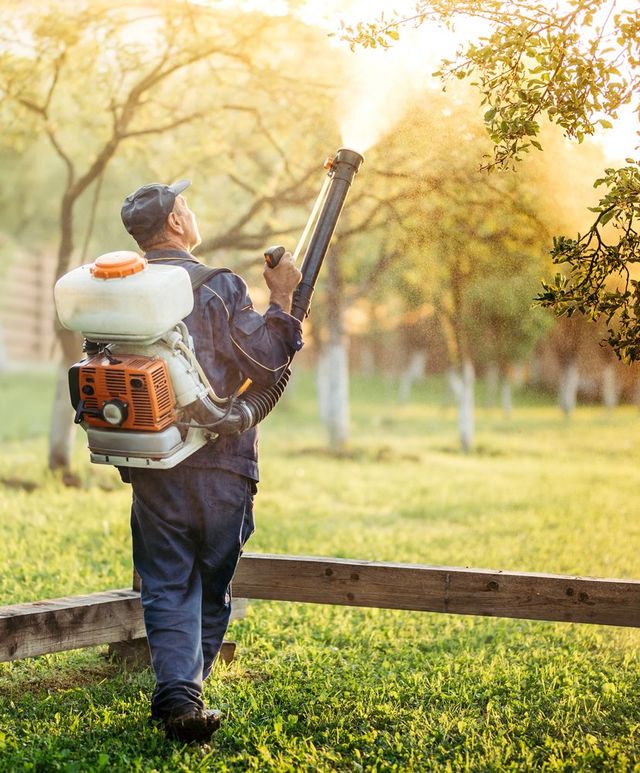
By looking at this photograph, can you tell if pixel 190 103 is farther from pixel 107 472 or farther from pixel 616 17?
pixel 616 17

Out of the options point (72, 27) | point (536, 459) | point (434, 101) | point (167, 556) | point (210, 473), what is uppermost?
point (72, 27)

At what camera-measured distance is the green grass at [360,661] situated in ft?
13.6

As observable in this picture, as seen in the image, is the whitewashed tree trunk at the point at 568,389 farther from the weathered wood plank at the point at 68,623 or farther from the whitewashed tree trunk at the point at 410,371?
the weathered wood plank at the point at 68,623

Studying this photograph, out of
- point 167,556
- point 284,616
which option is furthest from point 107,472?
point 167,556

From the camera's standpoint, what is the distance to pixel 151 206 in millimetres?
4188

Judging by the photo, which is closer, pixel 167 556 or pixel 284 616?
pixel 167 556

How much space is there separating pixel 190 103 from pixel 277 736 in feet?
30.2

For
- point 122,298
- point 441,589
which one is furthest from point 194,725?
point 122,298

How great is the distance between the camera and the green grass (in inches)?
163

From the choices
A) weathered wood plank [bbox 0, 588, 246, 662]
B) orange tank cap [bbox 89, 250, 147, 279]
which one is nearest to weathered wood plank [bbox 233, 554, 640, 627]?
weathered wood plank [bbox 0, 588, 246, 662]

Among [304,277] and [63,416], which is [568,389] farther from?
[304,277]

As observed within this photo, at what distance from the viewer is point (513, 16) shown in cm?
463

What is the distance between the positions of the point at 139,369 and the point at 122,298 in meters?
0.26

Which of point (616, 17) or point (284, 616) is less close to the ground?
point (616, 17)
